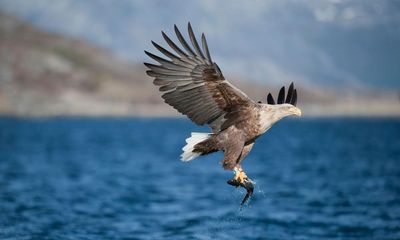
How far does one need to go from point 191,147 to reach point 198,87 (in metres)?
0.99

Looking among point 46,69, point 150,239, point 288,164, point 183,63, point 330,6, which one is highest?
point 46,69

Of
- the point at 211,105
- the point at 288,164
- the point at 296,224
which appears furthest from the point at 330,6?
the point at 211,105

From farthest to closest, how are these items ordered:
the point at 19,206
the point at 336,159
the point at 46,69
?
the point at 46,69
the point at 336,159
the point at 19,206

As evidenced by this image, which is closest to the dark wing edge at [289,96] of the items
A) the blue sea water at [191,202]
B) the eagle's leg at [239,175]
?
the eagle's leg at [239,175]

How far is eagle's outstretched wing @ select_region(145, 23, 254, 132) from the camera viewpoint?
10773 millimetres

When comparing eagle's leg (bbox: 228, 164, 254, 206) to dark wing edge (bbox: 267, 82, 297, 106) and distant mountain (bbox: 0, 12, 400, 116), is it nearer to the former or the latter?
dark wing edge (bbox: 267, 82, 297, 106)

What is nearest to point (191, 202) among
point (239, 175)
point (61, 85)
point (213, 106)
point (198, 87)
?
point (213, 106)

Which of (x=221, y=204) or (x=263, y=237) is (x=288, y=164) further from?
(x=263, y=237)

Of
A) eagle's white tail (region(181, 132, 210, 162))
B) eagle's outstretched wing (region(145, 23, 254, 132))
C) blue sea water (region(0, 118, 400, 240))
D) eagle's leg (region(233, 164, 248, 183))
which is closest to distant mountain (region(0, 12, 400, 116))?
blue sea water (region(0, 118, 400, 240))

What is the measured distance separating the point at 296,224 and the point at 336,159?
29.2m

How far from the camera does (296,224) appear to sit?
18125 millimetres

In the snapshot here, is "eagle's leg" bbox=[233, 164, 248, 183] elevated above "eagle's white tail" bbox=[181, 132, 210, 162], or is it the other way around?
"eagle's white tail" bbox=[181, 132, 210, 162]

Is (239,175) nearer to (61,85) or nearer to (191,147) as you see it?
(191,147)

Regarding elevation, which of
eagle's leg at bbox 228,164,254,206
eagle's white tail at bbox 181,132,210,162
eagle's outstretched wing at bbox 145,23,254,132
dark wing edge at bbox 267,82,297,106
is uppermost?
dark wing edge at bbox 267,82,297,106
